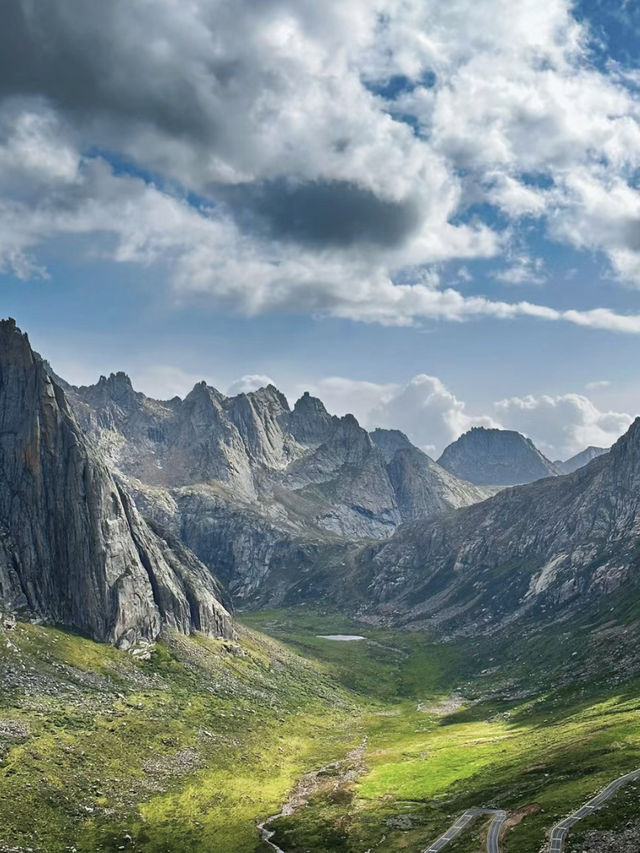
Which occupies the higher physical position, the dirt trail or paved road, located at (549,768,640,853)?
paved road, located at (549,768,640,853)

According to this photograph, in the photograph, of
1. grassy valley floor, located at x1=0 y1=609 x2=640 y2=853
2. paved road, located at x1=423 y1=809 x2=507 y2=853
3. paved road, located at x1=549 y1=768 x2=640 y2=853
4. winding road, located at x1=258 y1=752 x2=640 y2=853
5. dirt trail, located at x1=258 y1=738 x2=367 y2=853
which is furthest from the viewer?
dirt trail, located at x1=258 y1=738 x2=367 y2=853

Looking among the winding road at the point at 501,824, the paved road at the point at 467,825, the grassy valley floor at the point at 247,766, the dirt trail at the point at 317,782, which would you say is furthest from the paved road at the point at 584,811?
the dirt trail at the point at 317,782

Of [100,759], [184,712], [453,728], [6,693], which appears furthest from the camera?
[453,728]

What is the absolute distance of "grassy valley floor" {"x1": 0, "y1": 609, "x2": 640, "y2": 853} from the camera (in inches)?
4131

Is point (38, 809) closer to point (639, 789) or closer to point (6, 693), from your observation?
point (6, 693)

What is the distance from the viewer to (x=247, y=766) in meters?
151

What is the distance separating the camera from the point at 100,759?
135 metres

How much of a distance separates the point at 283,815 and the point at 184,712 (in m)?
64.5

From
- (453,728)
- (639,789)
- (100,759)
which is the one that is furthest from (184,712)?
(639,789)

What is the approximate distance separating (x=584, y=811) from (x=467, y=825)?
66.4 ft

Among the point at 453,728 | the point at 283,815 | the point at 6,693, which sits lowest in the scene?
the point at 453,728

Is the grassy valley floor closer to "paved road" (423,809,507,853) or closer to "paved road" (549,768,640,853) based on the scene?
"paved road" (423,809,507,853)

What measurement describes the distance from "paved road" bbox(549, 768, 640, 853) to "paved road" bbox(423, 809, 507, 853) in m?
8.48

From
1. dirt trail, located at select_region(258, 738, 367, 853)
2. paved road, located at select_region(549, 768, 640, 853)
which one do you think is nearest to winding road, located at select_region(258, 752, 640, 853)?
paved road, located at select_region(549, 768, 640, 853)
